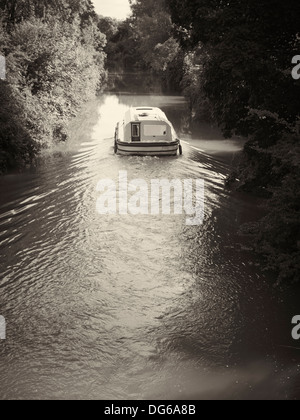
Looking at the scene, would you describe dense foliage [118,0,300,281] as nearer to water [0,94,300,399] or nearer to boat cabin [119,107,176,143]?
water [0,94,300,399]

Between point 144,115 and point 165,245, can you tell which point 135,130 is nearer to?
point 144,115

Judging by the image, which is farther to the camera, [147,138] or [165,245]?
[147,138]

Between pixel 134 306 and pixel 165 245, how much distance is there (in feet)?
8.55

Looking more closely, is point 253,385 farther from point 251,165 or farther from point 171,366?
point 251,165

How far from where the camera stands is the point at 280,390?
596 cm

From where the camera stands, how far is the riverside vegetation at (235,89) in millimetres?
8531

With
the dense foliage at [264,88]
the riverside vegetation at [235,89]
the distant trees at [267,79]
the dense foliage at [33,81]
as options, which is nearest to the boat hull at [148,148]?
the riverside vegetation at [235,89]

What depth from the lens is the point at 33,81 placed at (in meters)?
19.3

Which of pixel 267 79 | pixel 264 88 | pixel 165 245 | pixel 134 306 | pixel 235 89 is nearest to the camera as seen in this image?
pixel 134 306

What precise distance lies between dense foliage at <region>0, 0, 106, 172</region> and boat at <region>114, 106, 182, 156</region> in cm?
329

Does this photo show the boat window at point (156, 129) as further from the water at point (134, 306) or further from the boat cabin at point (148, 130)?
the water at point (134, 306)

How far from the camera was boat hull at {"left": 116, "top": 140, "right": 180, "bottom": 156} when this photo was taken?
17.1 m

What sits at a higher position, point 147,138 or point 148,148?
point 147,138

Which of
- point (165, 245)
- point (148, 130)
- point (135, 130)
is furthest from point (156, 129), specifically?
point (165, 245)
